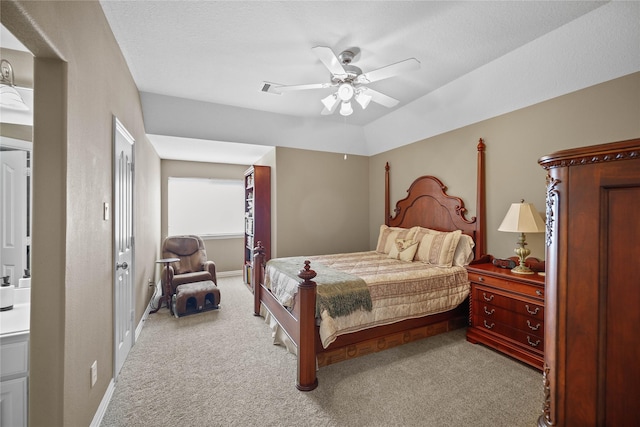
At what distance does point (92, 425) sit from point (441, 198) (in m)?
4.09

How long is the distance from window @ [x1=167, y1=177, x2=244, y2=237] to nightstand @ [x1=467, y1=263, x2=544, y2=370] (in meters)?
4.60

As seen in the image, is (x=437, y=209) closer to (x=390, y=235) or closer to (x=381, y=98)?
(x=390, y=235)

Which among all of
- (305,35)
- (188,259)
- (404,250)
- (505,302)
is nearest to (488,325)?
(505,302)

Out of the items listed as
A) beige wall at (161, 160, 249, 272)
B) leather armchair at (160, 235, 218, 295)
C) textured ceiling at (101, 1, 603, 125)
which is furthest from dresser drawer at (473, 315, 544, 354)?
beige wall at (161, 160, 249, 272)

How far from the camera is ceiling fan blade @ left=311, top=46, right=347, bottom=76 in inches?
76.0

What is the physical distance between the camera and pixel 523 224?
257cm

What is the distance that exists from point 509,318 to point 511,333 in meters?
0.14

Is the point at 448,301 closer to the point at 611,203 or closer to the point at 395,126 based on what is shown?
the point at 611,203

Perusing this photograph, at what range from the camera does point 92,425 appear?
169cm

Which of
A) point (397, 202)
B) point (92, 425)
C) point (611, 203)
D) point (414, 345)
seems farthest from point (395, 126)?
point (92, 425)

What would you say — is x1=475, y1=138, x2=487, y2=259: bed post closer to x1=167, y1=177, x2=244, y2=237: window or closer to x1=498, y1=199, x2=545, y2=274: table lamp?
x1=498, y1=199, x2=545, y2=274: table lamp

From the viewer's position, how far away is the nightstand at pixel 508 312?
2334mm

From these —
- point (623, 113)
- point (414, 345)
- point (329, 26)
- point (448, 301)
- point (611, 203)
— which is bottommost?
point (414, 345)

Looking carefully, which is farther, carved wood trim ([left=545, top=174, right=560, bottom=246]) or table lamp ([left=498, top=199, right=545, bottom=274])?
table lamp ([left=498, top=199, right=545, bottom=274])
